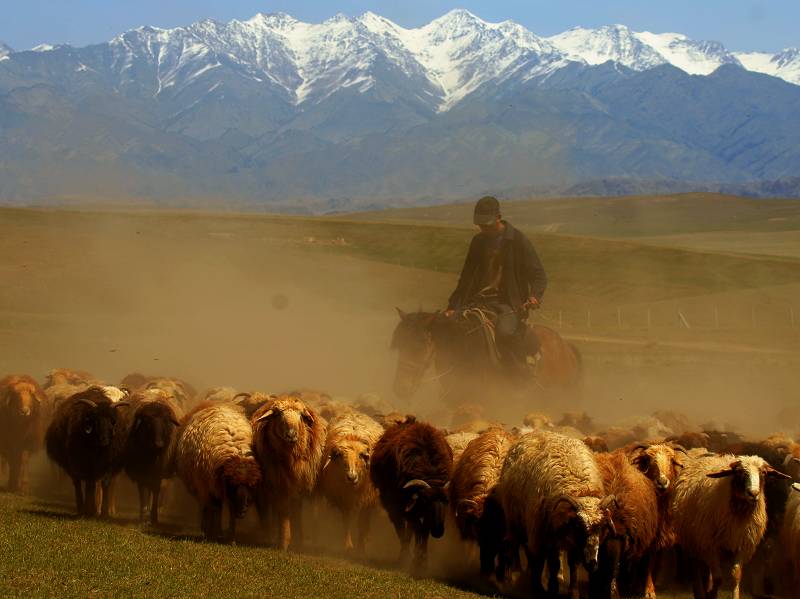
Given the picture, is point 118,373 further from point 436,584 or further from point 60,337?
point 436,584

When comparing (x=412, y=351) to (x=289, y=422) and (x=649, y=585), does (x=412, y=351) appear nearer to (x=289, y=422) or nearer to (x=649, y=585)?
(x=289, y=422)

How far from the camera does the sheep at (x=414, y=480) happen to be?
1650cm

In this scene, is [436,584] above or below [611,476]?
below

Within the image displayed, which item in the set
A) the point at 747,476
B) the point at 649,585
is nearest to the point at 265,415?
the point at 649,585

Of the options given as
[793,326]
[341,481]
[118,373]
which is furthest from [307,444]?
[793,326]

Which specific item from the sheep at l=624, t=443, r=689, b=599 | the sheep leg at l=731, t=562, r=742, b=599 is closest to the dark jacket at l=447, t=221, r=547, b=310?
the sheep at l=624, t=443, r=689, b=599

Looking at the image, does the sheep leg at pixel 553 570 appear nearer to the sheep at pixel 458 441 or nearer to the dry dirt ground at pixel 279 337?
the dry dirt ground at pixel 279 337

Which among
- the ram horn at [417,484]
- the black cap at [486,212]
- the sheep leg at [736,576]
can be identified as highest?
the black cap at [486,212]

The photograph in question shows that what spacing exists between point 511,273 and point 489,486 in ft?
43.4

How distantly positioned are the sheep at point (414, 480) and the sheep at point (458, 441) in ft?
3.53

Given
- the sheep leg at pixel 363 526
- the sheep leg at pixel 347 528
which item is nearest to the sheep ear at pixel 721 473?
the sheep leg at pixel 363 526

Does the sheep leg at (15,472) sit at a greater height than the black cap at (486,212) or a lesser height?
lesser

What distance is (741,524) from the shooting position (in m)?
15.2

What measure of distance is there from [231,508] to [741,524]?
7.60m
